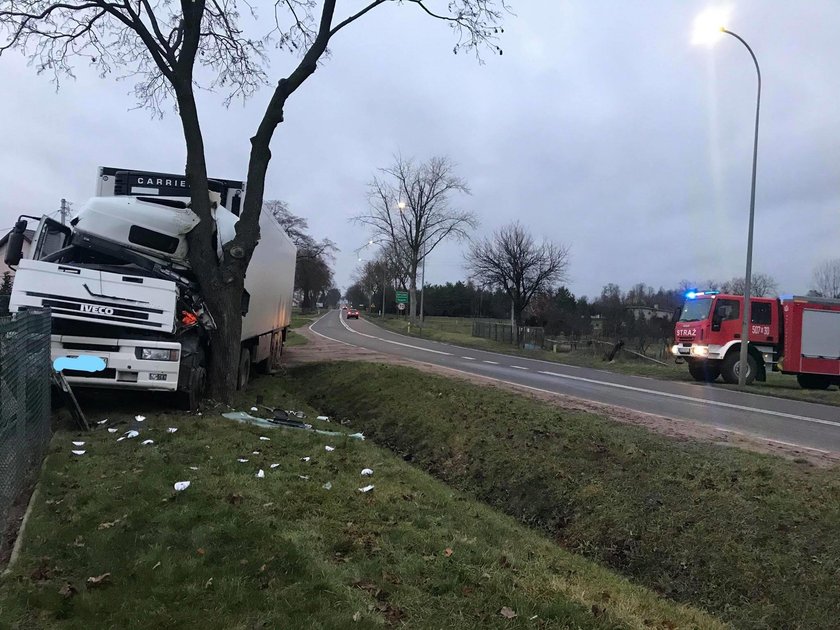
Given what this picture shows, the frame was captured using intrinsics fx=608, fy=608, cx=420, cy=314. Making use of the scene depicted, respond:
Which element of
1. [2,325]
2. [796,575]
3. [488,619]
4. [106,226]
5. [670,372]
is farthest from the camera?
[670,372]

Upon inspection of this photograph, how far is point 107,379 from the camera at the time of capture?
26.5 feet

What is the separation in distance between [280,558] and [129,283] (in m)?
5.31

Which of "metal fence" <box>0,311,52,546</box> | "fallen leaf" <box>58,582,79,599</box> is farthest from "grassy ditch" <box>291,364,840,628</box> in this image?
"metal fence" <box>0,311,52,546</box>

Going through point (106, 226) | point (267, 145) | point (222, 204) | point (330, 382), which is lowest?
point (330, 382)

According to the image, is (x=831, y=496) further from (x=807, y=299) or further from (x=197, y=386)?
(x=807, y=299)

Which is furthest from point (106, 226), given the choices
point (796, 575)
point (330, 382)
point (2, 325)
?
point (796, 575)

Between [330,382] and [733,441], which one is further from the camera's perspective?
[330,382]

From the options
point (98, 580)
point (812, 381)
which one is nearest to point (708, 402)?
point (812, 381)

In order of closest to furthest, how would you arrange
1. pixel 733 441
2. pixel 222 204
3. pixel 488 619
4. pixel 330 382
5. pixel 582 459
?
pixel 488 619 → pixel 582 459 → pixel 733 441 → pixel 222 204 → pixel 330 382

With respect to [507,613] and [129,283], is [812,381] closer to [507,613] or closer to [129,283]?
[507,613]

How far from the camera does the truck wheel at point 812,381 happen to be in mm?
18703

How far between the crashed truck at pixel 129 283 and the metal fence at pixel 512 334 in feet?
103

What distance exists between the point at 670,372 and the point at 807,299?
4705 millimetres

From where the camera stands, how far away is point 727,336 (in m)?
18.3
